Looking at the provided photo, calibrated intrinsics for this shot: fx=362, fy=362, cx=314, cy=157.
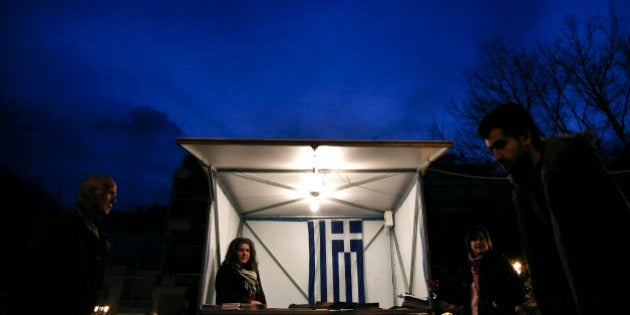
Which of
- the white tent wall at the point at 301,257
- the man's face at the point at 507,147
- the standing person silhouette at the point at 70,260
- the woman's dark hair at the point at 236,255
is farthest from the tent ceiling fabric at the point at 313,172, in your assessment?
the man's face at the point at 507,147

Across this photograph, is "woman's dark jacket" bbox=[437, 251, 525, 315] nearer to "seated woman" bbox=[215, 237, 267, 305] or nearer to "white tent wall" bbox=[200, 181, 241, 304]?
"seated woman" bbox=[215, 237, 267, 305]

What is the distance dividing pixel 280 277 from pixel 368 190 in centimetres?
293

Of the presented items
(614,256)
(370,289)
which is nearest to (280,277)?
(370,289)

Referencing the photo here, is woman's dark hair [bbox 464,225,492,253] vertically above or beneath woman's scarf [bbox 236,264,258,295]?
above

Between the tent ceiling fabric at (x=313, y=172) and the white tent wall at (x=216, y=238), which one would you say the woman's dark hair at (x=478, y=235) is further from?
the white tent wall at (x=216, y=238)

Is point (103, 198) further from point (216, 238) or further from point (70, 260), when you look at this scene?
point (216, 238)

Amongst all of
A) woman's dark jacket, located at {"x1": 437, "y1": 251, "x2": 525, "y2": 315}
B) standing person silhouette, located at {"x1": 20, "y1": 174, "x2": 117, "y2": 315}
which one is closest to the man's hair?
woman's dark jacket, located at {"x1": 437, "y1": 251, "x2": 525, "y2": 315}

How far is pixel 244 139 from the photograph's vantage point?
5.05 metres

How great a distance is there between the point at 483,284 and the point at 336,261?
14.4ft

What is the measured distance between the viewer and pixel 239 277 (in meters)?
5.41

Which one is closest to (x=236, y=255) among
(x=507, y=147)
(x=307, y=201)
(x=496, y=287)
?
(x=307, y=201)

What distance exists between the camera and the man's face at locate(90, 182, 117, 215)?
3.29 m

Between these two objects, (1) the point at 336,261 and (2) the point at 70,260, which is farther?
(1) the point at 336,261

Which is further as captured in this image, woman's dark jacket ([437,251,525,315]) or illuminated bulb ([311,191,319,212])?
illuminated bulb ([311,191,319,212])
